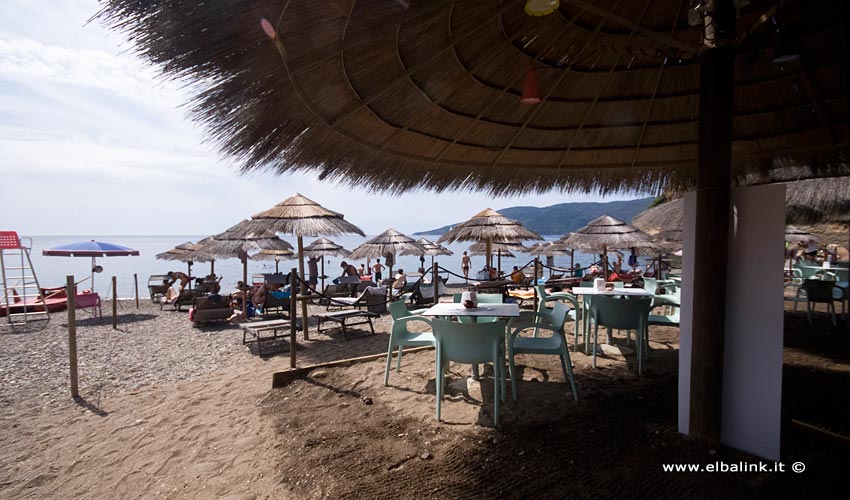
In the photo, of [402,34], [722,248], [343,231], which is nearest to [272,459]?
[402,34]

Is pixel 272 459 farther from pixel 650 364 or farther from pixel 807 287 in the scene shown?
pixel 807 287

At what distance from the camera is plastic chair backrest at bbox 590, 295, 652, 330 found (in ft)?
14.2

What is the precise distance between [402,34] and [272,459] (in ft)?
10.3

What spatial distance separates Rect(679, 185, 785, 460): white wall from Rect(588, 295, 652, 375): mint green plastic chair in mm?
1686

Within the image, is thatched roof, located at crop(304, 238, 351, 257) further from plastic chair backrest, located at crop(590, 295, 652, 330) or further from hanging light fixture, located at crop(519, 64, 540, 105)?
hanging light fixture, located at crop(519, 64, 540, 105)

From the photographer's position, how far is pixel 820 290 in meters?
6.32

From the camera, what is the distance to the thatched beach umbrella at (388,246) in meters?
13.6

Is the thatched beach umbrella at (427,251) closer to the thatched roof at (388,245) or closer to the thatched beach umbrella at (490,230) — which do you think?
the thatched roof at (388,245)

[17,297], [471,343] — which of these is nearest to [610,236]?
[471,343]

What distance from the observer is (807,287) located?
6.46 metres

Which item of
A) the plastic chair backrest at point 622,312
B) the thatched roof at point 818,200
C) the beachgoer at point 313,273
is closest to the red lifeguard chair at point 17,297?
the beachgoer at point 313,273

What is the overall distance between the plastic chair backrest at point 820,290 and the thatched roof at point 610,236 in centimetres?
398

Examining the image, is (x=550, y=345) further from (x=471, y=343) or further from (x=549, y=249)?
(x=549, y=249)

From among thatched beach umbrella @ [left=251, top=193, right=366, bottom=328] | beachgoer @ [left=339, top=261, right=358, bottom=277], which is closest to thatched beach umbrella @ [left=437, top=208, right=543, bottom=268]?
thatched beach umbrella @ [left=251, top=193, right=366, bottom=328]
